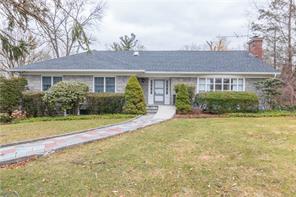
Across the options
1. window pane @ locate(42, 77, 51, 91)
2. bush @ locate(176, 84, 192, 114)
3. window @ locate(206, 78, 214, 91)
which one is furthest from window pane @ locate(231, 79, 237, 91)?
window pane @ locate(42, 77, 51, 91)

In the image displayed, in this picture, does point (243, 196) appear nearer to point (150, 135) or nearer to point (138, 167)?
point (138, 167)

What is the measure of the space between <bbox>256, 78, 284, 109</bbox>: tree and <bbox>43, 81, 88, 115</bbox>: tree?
10400 millimetres

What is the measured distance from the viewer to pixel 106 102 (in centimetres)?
1931

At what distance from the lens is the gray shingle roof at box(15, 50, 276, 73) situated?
2239 cm

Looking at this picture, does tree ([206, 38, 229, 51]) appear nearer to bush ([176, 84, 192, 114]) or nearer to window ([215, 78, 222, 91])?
window ([215, 78, 222, 91])

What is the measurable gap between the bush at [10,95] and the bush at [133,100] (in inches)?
243

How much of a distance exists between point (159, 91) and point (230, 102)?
571 cm

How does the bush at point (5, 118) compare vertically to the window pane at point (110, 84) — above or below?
below

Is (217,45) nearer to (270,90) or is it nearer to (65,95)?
(270,90)

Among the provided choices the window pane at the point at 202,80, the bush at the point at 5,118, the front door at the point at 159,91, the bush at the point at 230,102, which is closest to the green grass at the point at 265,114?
the bush at the point at 230,102

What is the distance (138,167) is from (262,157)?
2938 mm

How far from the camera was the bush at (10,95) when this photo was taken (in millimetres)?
18847

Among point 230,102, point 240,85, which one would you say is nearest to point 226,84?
point 240,85

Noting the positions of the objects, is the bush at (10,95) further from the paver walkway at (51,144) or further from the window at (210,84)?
the window at (210,84)
